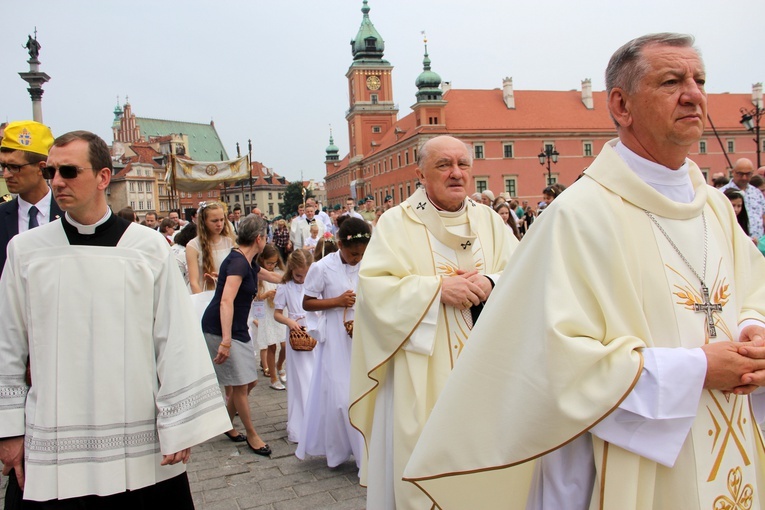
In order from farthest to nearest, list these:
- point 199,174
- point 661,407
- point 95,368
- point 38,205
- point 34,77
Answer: point 34,77 → point 199,174 → point 38,205 → point 95,368 → point 661,407

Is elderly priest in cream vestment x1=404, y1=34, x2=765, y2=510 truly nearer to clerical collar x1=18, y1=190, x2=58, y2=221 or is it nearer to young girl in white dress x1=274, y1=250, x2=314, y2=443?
clerical collar x1=18, y1=190, x2=58, y2=221

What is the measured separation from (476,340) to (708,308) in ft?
2.53

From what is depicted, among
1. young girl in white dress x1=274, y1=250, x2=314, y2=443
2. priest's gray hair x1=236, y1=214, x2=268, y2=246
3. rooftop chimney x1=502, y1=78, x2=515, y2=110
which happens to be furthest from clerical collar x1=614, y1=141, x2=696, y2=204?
rooftop chimney x1=502, y1=78, x2=515, y2=110

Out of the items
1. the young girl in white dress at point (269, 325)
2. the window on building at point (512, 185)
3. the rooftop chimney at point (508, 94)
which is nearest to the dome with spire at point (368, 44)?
the rooftop chimney at point (508, 94)

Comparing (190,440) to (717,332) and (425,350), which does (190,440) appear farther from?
(717,332)

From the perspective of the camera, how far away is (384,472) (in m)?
3.39

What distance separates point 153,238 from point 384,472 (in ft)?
5.98

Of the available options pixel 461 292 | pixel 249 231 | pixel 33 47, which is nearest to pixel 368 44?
pixel 33 47

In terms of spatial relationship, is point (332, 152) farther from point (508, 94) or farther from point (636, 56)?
point (636, 56)

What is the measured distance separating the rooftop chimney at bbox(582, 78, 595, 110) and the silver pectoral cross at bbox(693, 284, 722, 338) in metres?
73.0

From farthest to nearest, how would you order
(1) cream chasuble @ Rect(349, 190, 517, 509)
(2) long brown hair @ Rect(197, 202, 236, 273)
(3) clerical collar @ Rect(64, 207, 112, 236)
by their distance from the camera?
(2) long brown hair @ Rect(197, 202, 236, 273)
(1) cream chasuble @ Rect(349, 190, 517, 509)
(3) clerical collar @ Rect(64, 207, 112, 236)

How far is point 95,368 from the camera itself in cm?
258

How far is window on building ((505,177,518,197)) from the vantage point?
6544 cm

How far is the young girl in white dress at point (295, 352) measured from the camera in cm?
570
